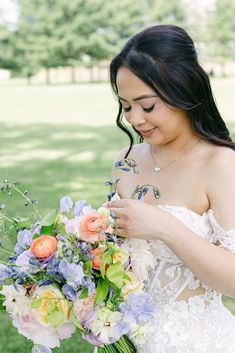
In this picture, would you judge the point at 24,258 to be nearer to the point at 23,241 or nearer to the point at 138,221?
the point at 23,241

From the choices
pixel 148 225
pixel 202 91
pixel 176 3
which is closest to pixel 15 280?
pixel 148 225

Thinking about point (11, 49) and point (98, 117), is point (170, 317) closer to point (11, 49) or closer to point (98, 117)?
point (98, 117)

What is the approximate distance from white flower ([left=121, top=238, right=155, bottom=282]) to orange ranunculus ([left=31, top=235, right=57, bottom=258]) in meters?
0.30

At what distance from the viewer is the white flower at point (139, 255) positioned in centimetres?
194

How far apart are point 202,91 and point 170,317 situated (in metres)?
0.82

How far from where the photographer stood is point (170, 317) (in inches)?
86.0

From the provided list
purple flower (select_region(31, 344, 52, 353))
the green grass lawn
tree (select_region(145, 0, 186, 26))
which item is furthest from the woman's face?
tree (select_region(145, 0, 186, 26))

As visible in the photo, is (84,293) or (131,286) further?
(131,286)

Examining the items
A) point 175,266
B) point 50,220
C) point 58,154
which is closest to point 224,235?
point 175,266

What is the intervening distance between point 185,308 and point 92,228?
2.21 ft

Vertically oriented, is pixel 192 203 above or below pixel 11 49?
above

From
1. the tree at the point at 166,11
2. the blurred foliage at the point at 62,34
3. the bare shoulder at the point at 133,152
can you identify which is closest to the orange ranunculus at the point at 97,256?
the bare shoulder at the point at 133,152

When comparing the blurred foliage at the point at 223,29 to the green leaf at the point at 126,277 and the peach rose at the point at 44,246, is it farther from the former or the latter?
the peach rose at the point at 44,246

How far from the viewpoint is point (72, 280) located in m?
1.68
